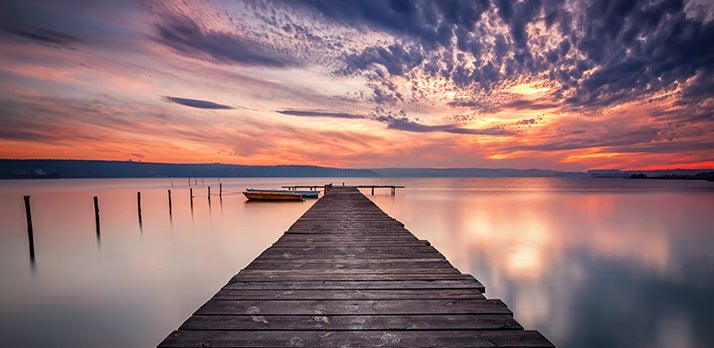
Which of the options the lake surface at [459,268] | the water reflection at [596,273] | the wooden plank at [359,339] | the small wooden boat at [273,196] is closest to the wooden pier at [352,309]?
the wooden plank at [359,339]

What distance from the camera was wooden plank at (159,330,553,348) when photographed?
2.70 metres

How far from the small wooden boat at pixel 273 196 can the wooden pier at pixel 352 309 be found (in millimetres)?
29364

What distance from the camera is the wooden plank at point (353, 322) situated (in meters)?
2.99

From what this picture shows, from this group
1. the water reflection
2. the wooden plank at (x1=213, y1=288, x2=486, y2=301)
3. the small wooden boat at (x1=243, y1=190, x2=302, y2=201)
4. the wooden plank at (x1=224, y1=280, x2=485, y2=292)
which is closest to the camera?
the wooden plank at (x1=213, y1=288, x2=486, y2=301)

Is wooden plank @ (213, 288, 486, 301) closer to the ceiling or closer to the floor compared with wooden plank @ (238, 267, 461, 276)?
closer to the ceiling

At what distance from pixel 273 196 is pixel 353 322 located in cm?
3381

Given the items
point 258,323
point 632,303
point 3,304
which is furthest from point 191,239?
point 632,303

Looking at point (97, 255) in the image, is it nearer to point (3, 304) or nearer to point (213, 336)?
point (3, 304)

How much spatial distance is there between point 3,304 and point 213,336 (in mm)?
10453

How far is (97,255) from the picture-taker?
13945mm

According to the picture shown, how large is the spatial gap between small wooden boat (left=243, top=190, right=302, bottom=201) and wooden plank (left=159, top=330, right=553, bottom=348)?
3207 centimetres

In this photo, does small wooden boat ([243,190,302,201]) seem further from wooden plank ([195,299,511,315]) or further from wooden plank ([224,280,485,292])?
wooden plank ([195,299,511,315])

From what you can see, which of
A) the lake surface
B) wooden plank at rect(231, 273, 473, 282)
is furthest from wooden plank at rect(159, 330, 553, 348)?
the lake surface

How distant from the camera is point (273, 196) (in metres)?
35.6
